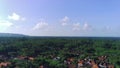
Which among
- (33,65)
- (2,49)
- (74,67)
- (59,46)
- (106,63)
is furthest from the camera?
(59,46)

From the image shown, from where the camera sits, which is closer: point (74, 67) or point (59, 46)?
point (74, 67)

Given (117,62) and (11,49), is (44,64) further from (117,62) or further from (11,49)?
(11,49)

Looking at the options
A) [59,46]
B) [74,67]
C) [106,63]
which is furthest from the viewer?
[59,46]

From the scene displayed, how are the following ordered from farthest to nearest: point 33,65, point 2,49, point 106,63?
point 2,49 < point 106,63 < point 33,65

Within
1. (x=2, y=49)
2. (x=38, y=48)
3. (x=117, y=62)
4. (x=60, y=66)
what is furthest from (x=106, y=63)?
(x=2, y=49)

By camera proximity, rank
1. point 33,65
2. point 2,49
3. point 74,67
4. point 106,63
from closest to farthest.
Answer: point 33,65 < point 74,67 < point 106,63 < point 2,49

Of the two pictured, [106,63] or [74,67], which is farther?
[106,63]

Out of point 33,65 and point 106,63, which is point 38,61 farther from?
point 106,63

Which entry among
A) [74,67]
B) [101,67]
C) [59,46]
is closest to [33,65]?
[74,67]
